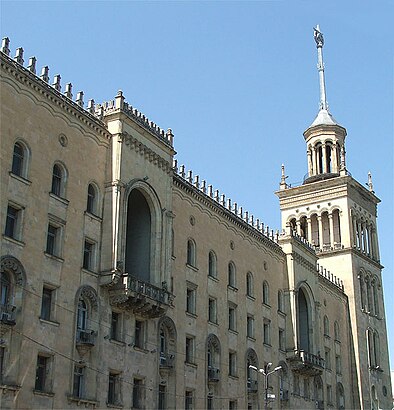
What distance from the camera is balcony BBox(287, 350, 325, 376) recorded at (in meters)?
51.6

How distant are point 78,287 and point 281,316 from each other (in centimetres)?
2225

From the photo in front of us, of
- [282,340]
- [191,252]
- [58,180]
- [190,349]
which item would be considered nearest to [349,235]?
[282,340]

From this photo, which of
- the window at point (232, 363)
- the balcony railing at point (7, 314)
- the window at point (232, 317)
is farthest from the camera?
the window at point (232, 317)

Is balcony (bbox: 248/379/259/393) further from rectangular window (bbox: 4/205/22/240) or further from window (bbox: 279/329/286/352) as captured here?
rectangular window (bbox: 4/205/22/240)

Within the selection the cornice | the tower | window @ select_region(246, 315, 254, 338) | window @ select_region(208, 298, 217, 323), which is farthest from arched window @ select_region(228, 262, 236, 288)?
the tower

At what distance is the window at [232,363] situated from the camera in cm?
4519

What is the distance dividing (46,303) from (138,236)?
8.66 metres

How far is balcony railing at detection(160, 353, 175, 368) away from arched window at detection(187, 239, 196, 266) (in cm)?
602

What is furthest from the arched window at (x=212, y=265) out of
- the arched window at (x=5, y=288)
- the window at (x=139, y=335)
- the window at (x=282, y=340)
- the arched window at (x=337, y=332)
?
the arched window at (x=337, y=332)

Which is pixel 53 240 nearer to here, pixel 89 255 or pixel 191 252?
pixel 89 255

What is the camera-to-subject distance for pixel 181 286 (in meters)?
41.5

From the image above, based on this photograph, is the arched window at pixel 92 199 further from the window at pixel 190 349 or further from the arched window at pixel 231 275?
the arched window at pixel 231 275

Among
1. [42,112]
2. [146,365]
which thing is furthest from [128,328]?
[42,112]

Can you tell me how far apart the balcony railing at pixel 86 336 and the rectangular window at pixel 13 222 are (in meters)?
5.45
